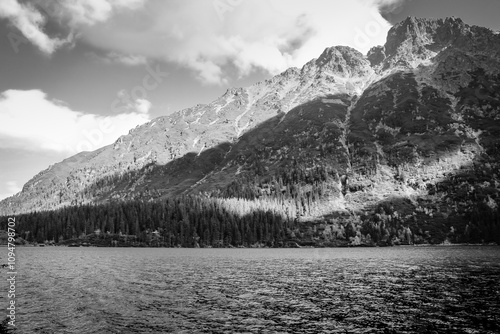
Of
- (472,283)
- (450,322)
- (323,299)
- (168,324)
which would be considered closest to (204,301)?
(168,324)

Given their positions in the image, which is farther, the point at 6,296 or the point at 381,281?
the point at 381,281

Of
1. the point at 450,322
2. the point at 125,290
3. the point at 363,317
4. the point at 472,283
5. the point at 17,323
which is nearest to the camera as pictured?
the point at 17,323

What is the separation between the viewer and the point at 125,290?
2137 inches

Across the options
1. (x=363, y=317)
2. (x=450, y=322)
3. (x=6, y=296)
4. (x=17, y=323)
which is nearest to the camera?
(x=17, y=323)

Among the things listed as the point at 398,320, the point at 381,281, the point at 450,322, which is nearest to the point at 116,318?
the point at 398,320

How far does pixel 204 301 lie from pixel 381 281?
3683 centimetres

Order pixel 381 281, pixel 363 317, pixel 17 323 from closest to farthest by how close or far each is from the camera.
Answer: pixel 17 323 < pixel 363 317 < pixel 381 281

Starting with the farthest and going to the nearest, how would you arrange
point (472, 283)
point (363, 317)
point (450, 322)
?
point (472, 283) → point (363, 317) → point (450, 322)

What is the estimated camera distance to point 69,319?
3656cm

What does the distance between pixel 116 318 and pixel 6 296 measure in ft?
64.3

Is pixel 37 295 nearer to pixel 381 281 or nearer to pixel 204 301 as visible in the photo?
pixel 204 301

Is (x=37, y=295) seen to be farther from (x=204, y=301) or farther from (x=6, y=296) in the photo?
(x=204, y=301)

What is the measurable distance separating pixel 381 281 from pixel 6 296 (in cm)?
5979

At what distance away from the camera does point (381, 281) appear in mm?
67000
